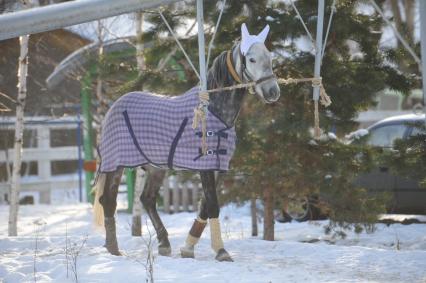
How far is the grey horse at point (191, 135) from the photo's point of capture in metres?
5.46

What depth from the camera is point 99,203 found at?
672 centimetres

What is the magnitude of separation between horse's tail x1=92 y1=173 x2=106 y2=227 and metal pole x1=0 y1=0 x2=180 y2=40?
2373mm

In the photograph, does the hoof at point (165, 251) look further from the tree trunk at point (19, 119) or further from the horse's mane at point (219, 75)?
the tree trunk at point (19, 119)

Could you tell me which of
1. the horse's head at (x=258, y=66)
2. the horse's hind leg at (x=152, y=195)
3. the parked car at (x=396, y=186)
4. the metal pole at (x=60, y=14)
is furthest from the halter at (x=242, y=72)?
the parked car at (x=396, y=186)

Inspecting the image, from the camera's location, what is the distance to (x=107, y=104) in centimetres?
1202

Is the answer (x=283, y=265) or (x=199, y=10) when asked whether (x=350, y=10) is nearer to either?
(x=199, y=10)

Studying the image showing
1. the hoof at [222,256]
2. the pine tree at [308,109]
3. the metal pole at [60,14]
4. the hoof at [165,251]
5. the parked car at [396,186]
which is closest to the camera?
the metal pole at [60,14]

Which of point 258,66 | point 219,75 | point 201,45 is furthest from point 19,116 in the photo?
point 258,66

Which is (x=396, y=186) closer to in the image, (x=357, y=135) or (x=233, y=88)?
(x=357, y=135)

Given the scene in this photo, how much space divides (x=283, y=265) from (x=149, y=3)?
8.67 feet

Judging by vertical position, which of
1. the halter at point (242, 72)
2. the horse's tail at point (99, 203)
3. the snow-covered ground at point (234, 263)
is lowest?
the snow-covered ground at point (234, 263)

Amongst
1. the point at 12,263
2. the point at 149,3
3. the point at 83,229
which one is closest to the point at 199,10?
the point at 149,3

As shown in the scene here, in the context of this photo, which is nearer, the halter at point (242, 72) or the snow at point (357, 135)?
the halter at point (242, 72)

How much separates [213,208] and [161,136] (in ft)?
2.82
